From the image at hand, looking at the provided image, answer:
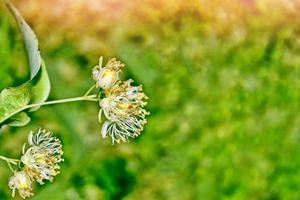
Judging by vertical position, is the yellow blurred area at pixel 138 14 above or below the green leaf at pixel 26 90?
above

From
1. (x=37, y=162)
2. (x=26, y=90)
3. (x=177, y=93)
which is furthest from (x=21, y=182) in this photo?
(x=177, y=93)

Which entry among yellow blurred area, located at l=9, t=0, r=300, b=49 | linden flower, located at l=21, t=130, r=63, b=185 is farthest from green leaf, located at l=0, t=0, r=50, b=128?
yellow blurred area, located at l=9, t=0, r=300, b=49

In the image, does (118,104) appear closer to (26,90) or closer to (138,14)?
(26,90)

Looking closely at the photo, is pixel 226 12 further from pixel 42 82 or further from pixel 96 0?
pixel 42 82

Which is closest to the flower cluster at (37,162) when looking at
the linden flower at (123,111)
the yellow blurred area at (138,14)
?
the linden flower at (123,111)

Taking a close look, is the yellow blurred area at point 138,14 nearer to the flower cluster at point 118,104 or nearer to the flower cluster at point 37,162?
the flower cluster at point 118,104

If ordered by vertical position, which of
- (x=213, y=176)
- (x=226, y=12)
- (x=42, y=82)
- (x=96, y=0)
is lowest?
(x=42, y=82)

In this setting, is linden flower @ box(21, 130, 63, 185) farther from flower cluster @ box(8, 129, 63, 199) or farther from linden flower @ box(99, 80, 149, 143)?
linden flower @ box(99, 80, 149, 143)

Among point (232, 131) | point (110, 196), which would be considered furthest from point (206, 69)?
point (110, 196)
